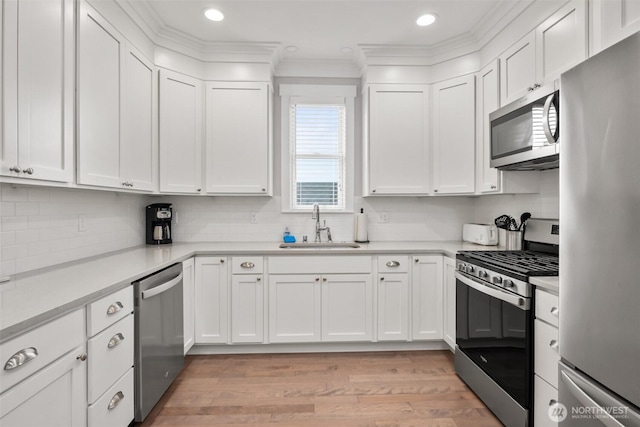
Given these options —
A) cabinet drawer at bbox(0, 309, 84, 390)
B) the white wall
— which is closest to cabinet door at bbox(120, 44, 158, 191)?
the white wall

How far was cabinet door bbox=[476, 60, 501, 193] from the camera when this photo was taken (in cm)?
258

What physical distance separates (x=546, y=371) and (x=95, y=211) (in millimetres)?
2904

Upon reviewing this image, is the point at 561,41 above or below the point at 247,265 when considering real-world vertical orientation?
above

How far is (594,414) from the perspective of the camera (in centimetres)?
113

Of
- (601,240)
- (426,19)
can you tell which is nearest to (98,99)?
(426,19)

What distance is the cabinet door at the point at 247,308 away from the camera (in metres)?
2.73

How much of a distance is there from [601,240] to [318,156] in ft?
8.69

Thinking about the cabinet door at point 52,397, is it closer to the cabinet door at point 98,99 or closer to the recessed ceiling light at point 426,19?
the cabinet door at point 98,99

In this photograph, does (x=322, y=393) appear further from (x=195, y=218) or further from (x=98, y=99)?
(x=98, y=99)

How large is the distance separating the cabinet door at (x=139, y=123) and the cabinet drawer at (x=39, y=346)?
4.12ft

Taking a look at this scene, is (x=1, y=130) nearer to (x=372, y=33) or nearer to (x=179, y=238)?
(x=179, y=238)

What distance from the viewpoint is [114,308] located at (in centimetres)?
157

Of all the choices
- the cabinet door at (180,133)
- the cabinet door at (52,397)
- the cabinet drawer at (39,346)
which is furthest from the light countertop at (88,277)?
the cabinet door at (180,133)

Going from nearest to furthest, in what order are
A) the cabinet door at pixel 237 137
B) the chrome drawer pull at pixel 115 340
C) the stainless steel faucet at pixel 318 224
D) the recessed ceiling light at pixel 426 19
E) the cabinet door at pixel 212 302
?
1. the chrome drawer pull at pixel 115 340
2. the recessed ceiling light at pixel 426 19
3. the cabinet door at pixel 212 302
4. the cabinet door at pixel 237 137
5. the stainless steel faucet at pixel 318 224
